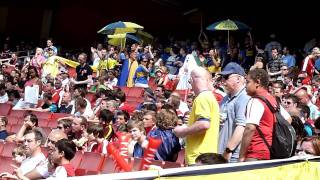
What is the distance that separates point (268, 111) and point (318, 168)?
620mm

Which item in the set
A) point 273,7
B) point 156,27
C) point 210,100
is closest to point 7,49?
point 156,27

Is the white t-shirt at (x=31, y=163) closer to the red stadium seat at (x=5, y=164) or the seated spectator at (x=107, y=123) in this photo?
the red stadium seat at (x=5, y=164)

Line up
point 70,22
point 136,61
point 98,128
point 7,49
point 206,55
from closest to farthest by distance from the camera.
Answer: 1. point 98,128
2. point 136,61
3. point 206,55
4. point 7,49
5. point 70,22

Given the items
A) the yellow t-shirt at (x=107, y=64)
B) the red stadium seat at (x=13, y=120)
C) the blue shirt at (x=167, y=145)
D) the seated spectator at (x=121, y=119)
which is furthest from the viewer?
the yellow t-shirt at (x=107, y=64)

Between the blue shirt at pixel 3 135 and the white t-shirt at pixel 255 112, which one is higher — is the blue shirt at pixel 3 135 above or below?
below

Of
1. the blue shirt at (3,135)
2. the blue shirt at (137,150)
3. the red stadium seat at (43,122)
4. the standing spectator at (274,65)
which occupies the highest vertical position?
the standing spectator at (274,65)

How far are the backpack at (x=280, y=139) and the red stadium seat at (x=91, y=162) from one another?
109 inches

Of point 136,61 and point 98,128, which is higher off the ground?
point 136,61

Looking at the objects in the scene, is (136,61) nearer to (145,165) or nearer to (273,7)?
(273,7)

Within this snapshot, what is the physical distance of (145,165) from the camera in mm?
5234

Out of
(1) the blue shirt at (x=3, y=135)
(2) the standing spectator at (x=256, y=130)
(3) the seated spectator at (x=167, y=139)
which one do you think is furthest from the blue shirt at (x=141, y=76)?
(2) the standing spectator at (x=256, y=130)

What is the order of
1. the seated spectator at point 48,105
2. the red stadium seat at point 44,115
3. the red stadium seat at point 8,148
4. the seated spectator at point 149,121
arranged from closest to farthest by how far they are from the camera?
the seated spectator at point 149,121, the red stadium seat at point 8,148, the red stadium seat at point 44,115, the seated spectator at point 48,105

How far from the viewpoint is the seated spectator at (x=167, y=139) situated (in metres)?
6.77

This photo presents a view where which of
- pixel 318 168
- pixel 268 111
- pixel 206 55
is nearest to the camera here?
pixel 318 168
